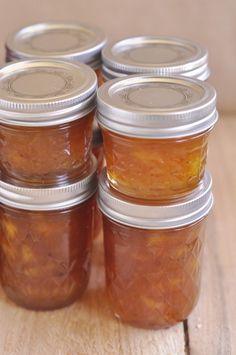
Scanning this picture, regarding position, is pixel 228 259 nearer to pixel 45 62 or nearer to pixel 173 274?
pixel 173 274

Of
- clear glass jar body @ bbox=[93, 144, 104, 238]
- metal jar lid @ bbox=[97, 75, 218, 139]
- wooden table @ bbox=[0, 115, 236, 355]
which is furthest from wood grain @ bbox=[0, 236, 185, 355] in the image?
metal jar lid @ bbox=[97, 75, 218, 139]

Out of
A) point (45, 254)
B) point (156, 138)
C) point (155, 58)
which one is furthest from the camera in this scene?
point (155, 58)

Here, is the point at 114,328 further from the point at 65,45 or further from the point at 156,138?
the point at 65,45

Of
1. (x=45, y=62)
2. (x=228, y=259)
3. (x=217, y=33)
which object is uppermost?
(x=45, y=62)

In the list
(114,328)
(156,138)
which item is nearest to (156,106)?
(156,138)

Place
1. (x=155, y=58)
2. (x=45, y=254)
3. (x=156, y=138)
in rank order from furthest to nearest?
(x=155, y=58) → (x=45, y=254) → (x=156, y=138)

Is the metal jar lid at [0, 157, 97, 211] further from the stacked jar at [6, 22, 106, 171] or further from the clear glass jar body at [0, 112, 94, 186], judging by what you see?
→ the stacked jar at [6, 22, 106, 171]

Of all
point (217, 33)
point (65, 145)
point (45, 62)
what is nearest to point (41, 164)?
point (65, 145)
